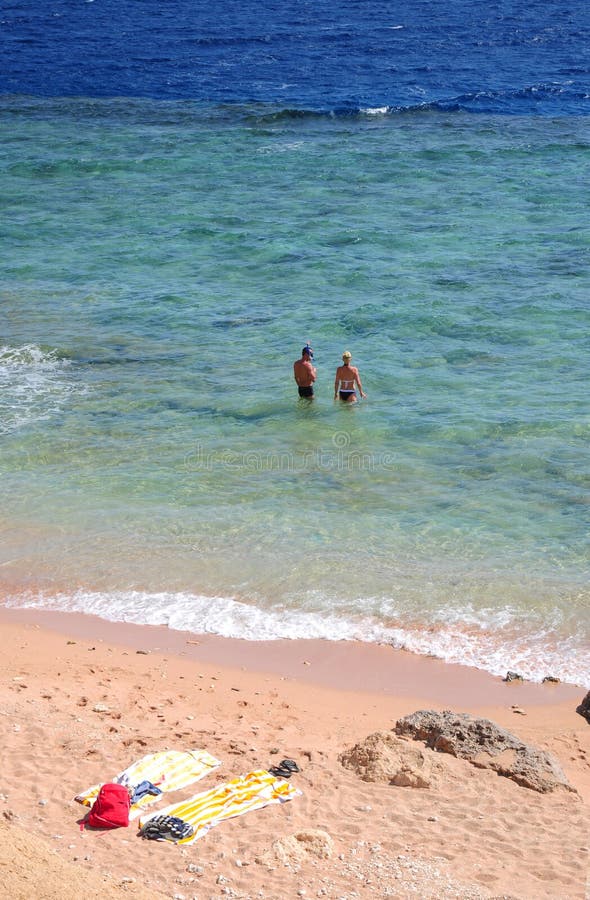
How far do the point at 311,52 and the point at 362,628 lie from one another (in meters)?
48.1

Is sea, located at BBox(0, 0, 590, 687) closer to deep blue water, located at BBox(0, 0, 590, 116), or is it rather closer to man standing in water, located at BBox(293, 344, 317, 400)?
man standing in water, located at BBox(293, 344, 317, 400)

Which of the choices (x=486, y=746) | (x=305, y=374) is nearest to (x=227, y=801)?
(x=486, y=746)

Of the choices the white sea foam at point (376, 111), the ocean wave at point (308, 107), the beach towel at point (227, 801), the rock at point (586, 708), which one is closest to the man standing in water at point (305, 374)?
the rock at point (586, 708)

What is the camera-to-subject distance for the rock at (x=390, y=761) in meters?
9.69

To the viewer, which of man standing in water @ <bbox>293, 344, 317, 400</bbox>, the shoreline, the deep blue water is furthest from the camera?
the deep blue water

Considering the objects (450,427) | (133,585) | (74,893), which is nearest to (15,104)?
(450,427)

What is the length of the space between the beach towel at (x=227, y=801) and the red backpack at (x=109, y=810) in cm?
19

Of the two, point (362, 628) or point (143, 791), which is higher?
point (143, 791)

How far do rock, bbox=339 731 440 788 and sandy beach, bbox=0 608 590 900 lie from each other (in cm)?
9

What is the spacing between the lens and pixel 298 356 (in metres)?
21.5

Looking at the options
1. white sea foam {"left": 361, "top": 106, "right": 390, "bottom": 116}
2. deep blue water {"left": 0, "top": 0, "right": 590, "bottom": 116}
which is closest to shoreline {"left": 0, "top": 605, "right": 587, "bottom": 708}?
white sea foam {"left": 361, "top": 106, "right": 390, "bottom": 116}

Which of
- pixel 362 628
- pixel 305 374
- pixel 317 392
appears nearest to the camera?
pixel 362 628

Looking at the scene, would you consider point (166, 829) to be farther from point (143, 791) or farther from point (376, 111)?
point (376, 111)

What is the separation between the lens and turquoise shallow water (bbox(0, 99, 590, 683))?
1377 cm
